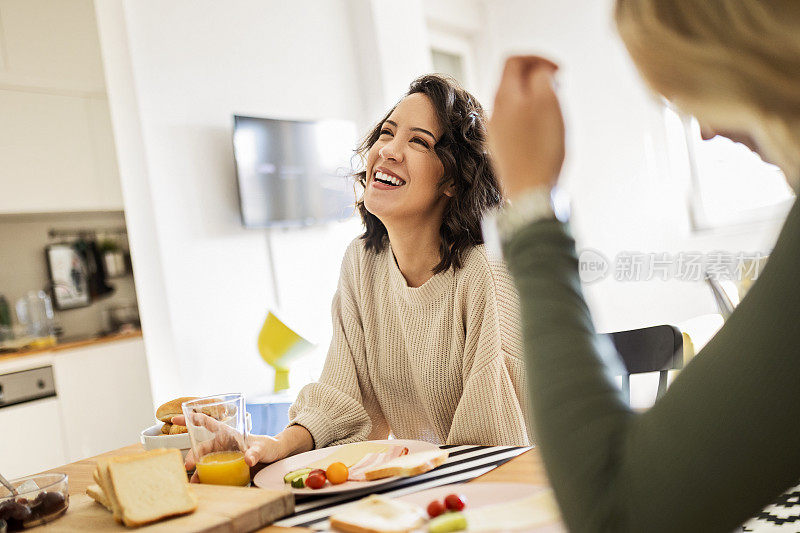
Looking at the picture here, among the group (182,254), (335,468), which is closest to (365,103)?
(182,254)

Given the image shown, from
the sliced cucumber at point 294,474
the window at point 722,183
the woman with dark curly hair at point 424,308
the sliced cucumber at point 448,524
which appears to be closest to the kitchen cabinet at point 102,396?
the woman with dark curly hair at point 424,308

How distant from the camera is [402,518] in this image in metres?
0.72

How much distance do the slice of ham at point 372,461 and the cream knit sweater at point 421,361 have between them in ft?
0.78

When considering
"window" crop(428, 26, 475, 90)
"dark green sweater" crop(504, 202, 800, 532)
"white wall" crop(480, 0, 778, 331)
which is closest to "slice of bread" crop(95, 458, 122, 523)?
"dark green sweater" crop(504, 202, 800, 532)

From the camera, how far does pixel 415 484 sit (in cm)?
88

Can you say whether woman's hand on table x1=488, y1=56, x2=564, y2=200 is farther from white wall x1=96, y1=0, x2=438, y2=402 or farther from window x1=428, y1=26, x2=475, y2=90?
window x1=428, y1=26, x2=475, y2=90

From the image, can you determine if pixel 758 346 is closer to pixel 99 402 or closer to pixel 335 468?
pixel 335 468

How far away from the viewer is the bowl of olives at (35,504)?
833 mm

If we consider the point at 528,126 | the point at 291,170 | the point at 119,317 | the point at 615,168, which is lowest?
the point at 119,317

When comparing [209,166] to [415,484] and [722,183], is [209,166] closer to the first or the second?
[415,484]

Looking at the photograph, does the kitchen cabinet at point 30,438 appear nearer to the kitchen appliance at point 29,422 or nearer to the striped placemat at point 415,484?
the kitchen appliance at point 29,422

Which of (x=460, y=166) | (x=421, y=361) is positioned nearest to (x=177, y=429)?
(x=421, y=361)

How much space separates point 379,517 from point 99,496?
396mm

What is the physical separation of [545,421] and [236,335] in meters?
3.07
